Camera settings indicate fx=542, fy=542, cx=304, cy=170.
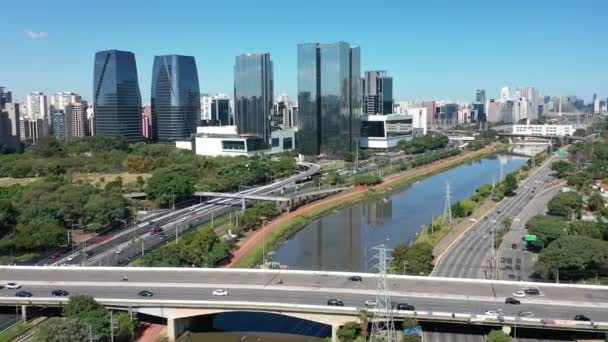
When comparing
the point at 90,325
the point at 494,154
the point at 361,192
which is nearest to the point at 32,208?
the point at 90,325

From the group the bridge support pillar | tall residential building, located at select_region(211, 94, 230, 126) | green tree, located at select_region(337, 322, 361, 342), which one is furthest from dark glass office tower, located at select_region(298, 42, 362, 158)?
green tree, located at select_region(337, 322, 361, 342)

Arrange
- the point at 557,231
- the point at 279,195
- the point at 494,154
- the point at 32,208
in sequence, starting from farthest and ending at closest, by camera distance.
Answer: the point at 494,154 → the point at 279,195 → the point at 32,208 → the point at 557,231

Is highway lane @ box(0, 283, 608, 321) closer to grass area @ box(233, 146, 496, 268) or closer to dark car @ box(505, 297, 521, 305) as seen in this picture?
dark car @ box(505, 297, 521, 305)

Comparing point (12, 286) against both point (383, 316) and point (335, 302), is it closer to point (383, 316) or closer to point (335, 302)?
point (335, 302)

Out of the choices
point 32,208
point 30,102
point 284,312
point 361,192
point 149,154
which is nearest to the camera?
point 284,312

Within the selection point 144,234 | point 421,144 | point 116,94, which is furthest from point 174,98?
point 144,234

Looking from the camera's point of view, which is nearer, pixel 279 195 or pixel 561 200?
pixel 561 200

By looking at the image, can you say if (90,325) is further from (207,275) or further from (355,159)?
(355,159)

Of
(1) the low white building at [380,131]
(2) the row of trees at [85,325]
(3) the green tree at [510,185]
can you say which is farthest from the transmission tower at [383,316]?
(1) the low white building at [380,131]
